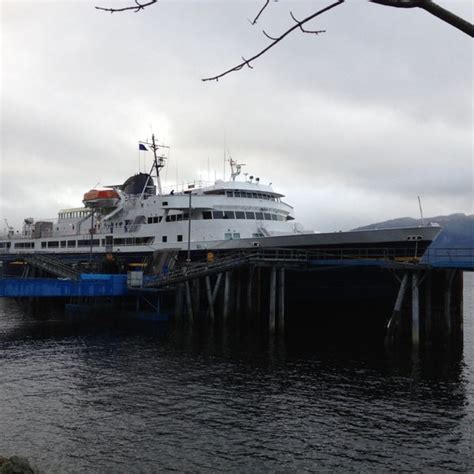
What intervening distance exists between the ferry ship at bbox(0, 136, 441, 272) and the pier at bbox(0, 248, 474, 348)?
96cm

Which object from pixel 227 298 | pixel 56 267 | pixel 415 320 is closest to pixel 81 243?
pixel 56 267

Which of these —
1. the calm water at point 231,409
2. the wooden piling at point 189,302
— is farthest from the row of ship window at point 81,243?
the calm water at point 231,409

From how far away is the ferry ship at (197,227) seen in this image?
31.8m

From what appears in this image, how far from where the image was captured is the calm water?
1270 cm

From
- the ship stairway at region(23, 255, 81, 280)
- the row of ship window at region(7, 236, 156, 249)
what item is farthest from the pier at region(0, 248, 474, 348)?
the row of ship window at region(7, 236, 156, 249)

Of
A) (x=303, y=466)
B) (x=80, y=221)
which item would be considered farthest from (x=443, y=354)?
(x=80, y=221)

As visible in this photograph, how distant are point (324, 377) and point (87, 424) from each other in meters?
10.2

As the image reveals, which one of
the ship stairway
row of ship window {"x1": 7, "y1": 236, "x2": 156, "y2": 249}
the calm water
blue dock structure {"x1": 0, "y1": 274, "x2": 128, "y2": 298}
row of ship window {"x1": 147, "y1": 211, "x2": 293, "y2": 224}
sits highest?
row of ship window {"x1": 147, "y1": 211, "x2": 293, "y2": 224}

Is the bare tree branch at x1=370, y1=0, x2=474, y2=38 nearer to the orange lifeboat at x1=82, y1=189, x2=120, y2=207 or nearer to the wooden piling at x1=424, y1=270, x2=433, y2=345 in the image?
the wooden piling at x1=424, y1=270, x2=433, y2=345

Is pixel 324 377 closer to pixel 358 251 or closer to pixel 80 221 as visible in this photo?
pixel 358 251

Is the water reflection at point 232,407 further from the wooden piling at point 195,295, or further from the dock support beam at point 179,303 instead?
the wooden piling at point 195,295

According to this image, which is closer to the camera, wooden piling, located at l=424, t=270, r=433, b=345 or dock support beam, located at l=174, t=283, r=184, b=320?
wooden piling, located at l=424, t=270, r=433, b=345

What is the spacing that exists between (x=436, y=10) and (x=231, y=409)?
14.9 m

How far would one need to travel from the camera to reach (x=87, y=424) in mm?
14820
